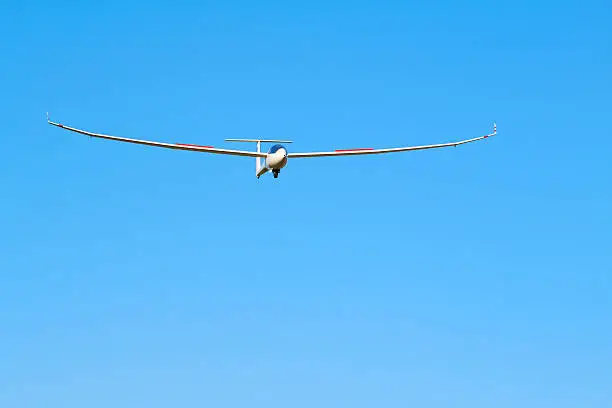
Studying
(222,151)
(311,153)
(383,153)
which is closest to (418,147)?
(383,153)

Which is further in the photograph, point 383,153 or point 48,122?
point 383,153

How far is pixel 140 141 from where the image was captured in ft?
253

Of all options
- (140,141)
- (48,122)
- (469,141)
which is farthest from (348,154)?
(48,122)

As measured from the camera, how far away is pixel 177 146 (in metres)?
78.5

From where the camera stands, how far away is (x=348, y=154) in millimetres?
82312

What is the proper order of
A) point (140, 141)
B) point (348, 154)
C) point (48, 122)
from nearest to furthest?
point (48, 122) → point (140, 141) → point (348, 154)

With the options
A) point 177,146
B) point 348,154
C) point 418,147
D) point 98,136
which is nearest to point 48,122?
point 98,136

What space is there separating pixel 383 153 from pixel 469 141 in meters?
6.98

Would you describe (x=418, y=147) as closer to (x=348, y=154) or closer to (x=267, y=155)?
(x=348, y=154)

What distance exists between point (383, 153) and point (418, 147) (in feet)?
11.9

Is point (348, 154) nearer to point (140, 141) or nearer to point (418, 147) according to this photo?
point (418, 147)

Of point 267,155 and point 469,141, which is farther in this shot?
point 469,141

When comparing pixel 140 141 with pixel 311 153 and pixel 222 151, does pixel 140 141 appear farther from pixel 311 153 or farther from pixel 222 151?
pixel 311 153

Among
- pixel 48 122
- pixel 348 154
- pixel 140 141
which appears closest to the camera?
pixel 48 122
